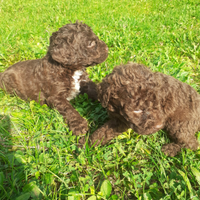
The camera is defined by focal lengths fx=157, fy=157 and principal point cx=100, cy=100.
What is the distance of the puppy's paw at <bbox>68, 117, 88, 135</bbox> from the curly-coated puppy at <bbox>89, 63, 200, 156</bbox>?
31 centimetres

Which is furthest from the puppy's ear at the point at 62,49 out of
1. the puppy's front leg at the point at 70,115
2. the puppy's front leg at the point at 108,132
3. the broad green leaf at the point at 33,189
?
the broad green leaf at the point at 33,189

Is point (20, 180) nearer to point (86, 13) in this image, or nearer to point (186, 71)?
point (186, 71)

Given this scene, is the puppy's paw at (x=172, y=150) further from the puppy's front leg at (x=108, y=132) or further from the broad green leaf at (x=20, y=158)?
the broad green leaf at (x=20, y=158)

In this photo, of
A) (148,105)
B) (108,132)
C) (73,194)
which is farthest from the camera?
(108,132)

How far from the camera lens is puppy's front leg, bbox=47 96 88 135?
2629 mm

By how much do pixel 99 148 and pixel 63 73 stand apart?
1.54 metres

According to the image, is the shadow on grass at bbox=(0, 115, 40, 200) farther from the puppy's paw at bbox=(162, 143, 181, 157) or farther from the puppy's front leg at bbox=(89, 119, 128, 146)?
the puppy's paw at bbox=(162, 143, 181, 157)

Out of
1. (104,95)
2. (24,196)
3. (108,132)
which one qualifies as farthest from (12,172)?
(104,95)

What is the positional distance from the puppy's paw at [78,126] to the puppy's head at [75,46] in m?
1.00

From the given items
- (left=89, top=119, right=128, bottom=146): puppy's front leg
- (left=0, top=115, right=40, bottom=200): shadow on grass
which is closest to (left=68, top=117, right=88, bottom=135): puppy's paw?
(left=89, top=119, right=128, bottom=146): puppy's front leg

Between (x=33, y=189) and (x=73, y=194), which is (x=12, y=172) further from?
(x=73, y=194)

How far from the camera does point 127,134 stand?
2.54 m

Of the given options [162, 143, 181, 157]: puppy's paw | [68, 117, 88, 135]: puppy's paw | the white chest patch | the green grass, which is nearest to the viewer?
the green grass

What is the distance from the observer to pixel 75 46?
2.64 metres
